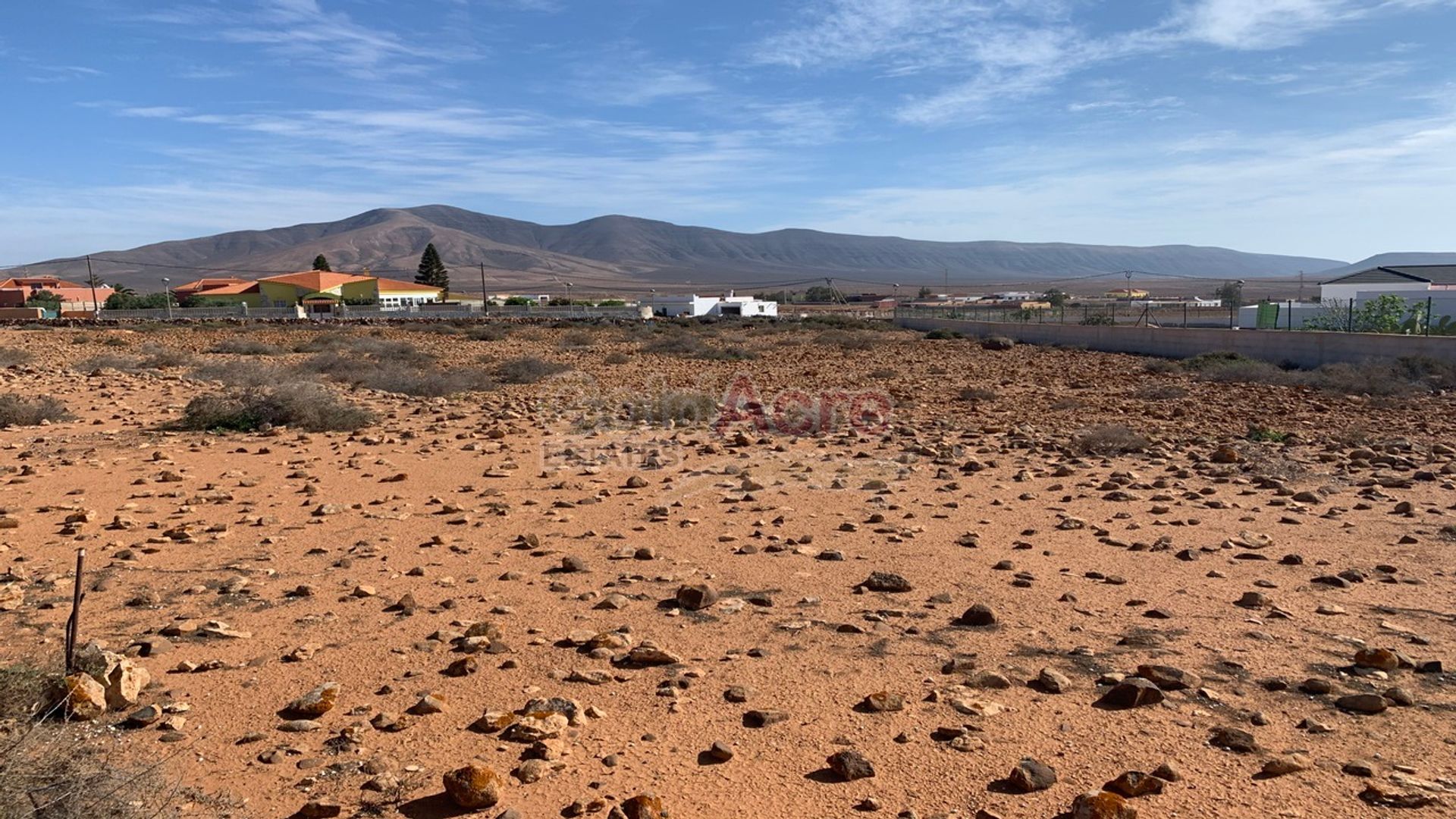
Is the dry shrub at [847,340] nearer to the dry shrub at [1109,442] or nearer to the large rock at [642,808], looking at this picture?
the dry shrub at [1109,442]

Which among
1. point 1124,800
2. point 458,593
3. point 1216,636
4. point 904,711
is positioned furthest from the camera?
point 458,593

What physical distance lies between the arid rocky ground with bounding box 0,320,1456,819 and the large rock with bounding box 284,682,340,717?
0.19ft

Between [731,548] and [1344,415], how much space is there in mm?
12425

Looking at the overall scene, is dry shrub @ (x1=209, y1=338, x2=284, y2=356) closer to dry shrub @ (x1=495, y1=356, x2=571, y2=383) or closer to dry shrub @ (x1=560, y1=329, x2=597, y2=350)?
dry shrub @ (x1=560, y1=329, x2=597, y2=350)

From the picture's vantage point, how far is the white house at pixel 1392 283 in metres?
46.2

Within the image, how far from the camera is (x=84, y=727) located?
380 cm

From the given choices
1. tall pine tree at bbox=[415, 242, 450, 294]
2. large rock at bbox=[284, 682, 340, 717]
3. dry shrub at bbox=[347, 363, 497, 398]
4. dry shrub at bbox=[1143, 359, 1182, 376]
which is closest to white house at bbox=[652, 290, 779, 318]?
tall pine tree at bbox=[415, 242, 450, 294]

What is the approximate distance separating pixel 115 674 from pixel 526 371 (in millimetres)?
18710

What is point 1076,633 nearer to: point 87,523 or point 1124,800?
point 1124,800

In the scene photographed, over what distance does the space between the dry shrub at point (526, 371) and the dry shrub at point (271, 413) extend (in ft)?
27.2

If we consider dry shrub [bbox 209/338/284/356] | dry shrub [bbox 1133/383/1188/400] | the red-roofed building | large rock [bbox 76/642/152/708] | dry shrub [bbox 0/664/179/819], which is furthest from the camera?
the red-roofed building

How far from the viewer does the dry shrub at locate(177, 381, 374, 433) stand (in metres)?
12.6

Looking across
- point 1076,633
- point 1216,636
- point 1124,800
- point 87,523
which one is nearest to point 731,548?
point 1076,633

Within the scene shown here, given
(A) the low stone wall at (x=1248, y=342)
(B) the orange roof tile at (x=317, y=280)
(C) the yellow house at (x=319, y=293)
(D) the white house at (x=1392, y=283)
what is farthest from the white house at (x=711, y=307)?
(A) the low stone wall at (x=1248, y=342)
